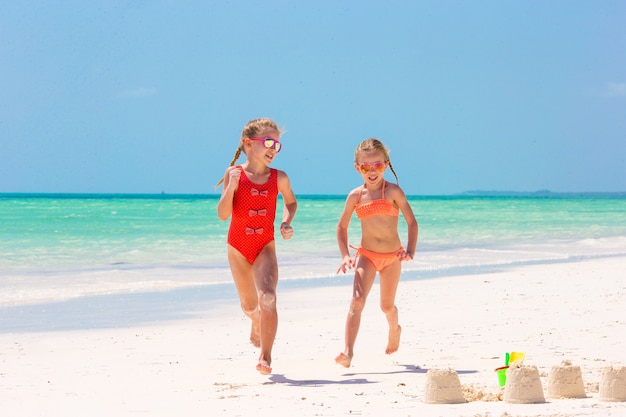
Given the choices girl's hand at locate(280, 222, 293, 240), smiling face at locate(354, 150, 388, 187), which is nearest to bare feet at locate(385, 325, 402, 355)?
smiling face at locate(354, 150, 388, 187)

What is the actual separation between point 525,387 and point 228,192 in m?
2.61

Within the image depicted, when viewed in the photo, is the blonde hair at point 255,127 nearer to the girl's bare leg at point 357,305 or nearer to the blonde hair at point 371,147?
the blonde hair at point 371,147

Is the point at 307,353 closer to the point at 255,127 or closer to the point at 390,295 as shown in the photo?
the point at 390,295

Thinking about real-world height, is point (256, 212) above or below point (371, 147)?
below

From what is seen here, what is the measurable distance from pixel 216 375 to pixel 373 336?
7.36 ft

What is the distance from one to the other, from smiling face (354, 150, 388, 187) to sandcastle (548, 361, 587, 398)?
234cm

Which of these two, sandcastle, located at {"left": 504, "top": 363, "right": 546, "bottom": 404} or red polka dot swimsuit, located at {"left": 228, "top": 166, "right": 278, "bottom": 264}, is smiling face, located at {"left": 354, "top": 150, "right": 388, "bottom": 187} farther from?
sandcastle, located at {"left": 504, "top": 363, "right": 546, "bottom": 404}

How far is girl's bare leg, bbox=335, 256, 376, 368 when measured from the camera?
661 centimetres

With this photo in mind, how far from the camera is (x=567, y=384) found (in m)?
5.14

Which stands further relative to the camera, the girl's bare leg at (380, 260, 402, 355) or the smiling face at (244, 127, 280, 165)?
the girl's bare leg at (380, 260, 402, 355)

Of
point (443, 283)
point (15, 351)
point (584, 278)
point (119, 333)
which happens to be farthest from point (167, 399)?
point (584, 278)

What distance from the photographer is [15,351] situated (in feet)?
A: 25.6

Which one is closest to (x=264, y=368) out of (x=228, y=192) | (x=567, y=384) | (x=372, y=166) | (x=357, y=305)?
(x=357, y=305)

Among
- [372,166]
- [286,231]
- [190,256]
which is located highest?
[372,166]
